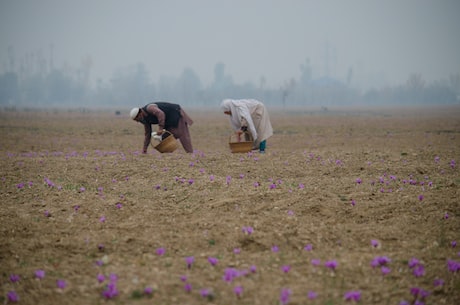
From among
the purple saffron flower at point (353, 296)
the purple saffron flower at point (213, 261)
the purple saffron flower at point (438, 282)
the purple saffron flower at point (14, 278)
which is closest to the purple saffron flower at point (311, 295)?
the purple saffron flower at point (353, 296)

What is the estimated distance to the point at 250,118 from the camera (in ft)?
38.3

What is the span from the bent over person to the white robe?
1.30 metres

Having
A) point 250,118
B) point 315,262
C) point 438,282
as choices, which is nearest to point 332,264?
point 315,262

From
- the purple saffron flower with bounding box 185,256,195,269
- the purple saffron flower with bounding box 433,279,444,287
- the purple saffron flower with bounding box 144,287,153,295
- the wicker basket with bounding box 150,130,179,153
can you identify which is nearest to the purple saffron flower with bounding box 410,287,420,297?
the purple saffron flower with bounding box 433,279,444,287

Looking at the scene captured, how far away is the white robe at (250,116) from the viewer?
11.6 meters

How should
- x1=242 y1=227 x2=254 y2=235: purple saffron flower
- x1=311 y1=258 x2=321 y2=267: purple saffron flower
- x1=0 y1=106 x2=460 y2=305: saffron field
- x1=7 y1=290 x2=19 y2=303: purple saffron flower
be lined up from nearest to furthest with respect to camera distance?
1. x1=7 y1=290 x2=19 y2=303: purple saffron flower
2. x1=0 y1=106 x2=460 y2=305: saffron field
3. x1=311 y1=258 x2=321 y2=267: purple saffron flower
4. x1=242 y1=227 x2=254 y2=235: purple saffron flower

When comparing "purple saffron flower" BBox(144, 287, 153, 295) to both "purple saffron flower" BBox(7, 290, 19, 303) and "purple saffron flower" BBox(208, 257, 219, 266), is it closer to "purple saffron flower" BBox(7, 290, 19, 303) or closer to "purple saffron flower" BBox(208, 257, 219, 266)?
"purple saffron flower" BBox(208, 257, 219, 266)

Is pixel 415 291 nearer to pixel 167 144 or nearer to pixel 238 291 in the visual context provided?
pixel 238 291

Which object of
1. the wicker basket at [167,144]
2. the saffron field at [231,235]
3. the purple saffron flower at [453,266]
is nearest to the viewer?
the saffron field at [231,235]

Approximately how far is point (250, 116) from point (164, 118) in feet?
7.98

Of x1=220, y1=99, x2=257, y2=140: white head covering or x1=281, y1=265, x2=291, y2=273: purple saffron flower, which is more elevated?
x1=220, y1=99, x2=257, y2=140: white head covering

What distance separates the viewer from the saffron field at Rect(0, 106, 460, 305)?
4496 millimetres

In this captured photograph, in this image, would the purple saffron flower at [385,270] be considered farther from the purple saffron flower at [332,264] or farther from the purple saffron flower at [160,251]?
the purple saffron flower at [160,251]

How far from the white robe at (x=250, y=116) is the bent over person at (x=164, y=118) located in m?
1.30
